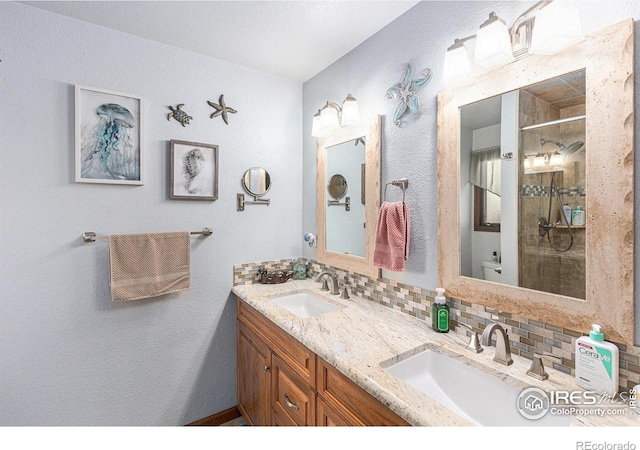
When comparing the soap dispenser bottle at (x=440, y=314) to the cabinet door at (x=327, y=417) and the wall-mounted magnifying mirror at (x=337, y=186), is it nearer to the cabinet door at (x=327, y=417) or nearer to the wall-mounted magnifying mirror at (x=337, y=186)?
the cabinet door at (x=327, y=417)

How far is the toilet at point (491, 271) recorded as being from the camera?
1.14m

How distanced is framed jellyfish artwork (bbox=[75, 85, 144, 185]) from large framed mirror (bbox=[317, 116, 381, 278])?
3.63 feet

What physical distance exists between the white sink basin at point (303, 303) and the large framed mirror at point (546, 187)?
766 millimetres

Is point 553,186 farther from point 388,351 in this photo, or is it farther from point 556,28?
point 388,351

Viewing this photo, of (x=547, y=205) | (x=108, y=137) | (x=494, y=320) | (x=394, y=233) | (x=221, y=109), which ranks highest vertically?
(x=221, y=109)

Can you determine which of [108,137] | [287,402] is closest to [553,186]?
[287,402]

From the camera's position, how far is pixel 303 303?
6.34ft

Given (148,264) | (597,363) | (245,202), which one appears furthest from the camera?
(245,202)

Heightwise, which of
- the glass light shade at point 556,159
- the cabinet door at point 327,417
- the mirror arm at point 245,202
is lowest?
the cabinet door at point 327,417

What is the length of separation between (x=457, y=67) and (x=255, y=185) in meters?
1.37

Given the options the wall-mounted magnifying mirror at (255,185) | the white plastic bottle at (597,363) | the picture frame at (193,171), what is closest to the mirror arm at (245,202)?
the wall-mounted magnifying mirror at (255,185)

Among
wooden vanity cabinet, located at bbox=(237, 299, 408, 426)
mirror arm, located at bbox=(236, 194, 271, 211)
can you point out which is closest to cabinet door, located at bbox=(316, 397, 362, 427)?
wooden vanity cabinet, located at bbox=(237, 299, 408, 426)

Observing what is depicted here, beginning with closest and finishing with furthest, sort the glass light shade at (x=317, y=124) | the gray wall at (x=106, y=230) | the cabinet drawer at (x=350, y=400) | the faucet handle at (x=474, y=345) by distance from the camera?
1. the cabinet drawer at (x=350, y=400)
2. the faucet handle at (x=474, y=345)
3. the gray wall at (x=106, y=230)
4. the glass light shade at (x=317, y=124)
